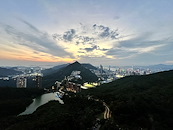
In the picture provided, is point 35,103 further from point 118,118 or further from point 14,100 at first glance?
point 118,118

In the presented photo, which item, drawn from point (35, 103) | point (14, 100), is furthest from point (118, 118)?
point (35, 103)

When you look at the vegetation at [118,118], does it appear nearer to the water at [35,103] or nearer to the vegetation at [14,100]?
the vegetation at [14,100]

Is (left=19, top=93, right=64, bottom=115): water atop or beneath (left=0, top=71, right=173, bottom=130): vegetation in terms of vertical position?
beneath

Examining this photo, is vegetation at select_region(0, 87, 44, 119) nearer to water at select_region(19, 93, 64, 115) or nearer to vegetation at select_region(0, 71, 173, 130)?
water at select_region(19, 93, 64, 115)

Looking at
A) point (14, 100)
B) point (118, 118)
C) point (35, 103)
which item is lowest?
point (35, 103)

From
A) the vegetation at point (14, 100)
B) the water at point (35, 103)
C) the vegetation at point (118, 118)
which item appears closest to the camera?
the vegetation at point (118, 118)

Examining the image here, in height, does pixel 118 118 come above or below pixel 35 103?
above

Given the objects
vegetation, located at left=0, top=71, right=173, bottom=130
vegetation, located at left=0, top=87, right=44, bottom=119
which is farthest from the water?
vegetation, located at left=0, top=71, right=173, bottom=130

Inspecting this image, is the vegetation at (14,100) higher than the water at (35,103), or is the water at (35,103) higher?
the vegetation at (14,100)

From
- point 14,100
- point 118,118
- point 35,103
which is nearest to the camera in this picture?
point 118,118

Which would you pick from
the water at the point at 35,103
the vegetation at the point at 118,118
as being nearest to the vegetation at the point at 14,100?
the water at the point at 35,103

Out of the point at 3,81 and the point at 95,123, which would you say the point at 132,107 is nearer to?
the point at 95,123

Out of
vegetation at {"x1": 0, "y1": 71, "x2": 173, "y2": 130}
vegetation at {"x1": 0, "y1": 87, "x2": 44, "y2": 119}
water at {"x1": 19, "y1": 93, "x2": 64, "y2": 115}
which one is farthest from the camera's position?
water at {"x1": 19, "y1": 93, "x2": 64, "y2": 115}
